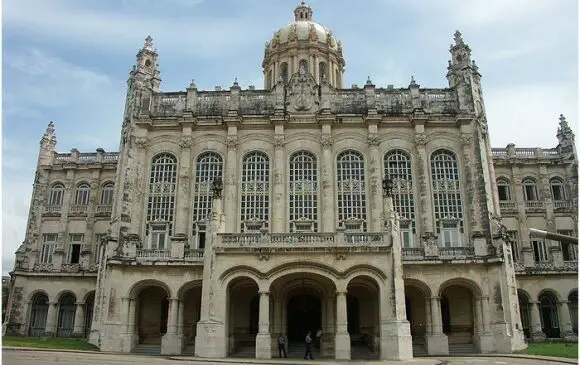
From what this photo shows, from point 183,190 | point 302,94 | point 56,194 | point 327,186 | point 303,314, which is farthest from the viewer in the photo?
point 56,194

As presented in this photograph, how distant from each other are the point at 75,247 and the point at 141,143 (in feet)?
42.4

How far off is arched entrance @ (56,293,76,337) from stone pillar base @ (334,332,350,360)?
2526cm

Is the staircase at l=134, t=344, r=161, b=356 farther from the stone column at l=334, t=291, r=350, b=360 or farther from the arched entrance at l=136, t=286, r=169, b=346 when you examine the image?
the stone column at l=334, t=291, r=350, b=360

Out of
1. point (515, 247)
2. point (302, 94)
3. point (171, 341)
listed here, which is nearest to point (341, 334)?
point (171, 341)

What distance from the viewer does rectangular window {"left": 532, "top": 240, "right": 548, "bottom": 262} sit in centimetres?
4091

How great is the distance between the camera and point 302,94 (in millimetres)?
37438

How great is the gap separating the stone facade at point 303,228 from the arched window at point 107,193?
0.27 metres

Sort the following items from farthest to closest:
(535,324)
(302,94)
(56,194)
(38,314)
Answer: (56,194)
(38,314)
(535,324)
(302,94)

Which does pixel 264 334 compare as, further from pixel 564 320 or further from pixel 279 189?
pixel 564 320

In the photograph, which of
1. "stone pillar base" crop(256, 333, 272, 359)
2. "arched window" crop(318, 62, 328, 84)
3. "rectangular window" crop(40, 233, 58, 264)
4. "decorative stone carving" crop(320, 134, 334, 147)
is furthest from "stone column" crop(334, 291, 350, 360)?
"rectangular window" crop(40, 233, 58, 264)

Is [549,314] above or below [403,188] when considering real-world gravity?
below

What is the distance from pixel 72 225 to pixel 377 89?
93.7 feet

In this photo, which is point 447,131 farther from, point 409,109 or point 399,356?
point 399,356

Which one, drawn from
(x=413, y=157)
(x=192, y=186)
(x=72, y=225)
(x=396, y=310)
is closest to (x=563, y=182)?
(x=413, y=157)
